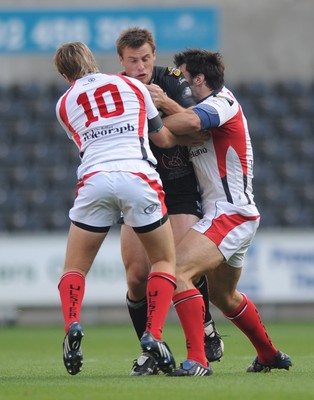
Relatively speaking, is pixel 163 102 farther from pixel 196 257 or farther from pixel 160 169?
pixel 196 257

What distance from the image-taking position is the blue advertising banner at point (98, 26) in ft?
64.9

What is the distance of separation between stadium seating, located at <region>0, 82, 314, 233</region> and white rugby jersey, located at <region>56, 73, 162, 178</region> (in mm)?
10461

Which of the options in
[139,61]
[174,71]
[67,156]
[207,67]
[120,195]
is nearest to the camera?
[120,195]

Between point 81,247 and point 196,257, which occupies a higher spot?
point 81,247

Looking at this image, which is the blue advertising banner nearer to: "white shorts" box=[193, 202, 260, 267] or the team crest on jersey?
the team crest on jersey

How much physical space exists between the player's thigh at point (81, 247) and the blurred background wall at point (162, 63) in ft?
26.5

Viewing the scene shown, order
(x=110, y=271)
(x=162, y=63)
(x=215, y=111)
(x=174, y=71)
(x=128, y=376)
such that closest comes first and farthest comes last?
(x=128, y=376) → (x=215, y=111) → (x=174, y=71) → (x=110, y=271) → (x=162, y=63)

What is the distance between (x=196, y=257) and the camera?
255 inches

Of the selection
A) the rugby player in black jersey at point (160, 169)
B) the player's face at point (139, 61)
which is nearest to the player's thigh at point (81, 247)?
the rugby player in black jersey at point (160, 169)

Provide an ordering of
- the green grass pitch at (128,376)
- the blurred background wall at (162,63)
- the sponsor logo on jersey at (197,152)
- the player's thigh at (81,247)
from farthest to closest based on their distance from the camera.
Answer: the blurred background wall at (162,63)
the sponsor logo on jersey at (197,152)
the player's thigh at (81,247)
the green grass pitch at (128,376)

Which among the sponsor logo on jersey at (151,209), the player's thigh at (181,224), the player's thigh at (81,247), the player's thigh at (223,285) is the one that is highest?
the sponsor logo on jersey at (151,209)

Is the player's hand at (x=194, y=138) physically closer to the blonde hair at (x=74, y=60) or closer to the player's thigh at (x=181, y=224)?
the player's thigh at (x=181, y=224)

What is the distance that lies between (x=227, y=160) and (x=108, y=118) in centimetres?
90

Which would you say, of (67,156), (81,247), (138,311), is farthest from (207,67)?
(67,156)
